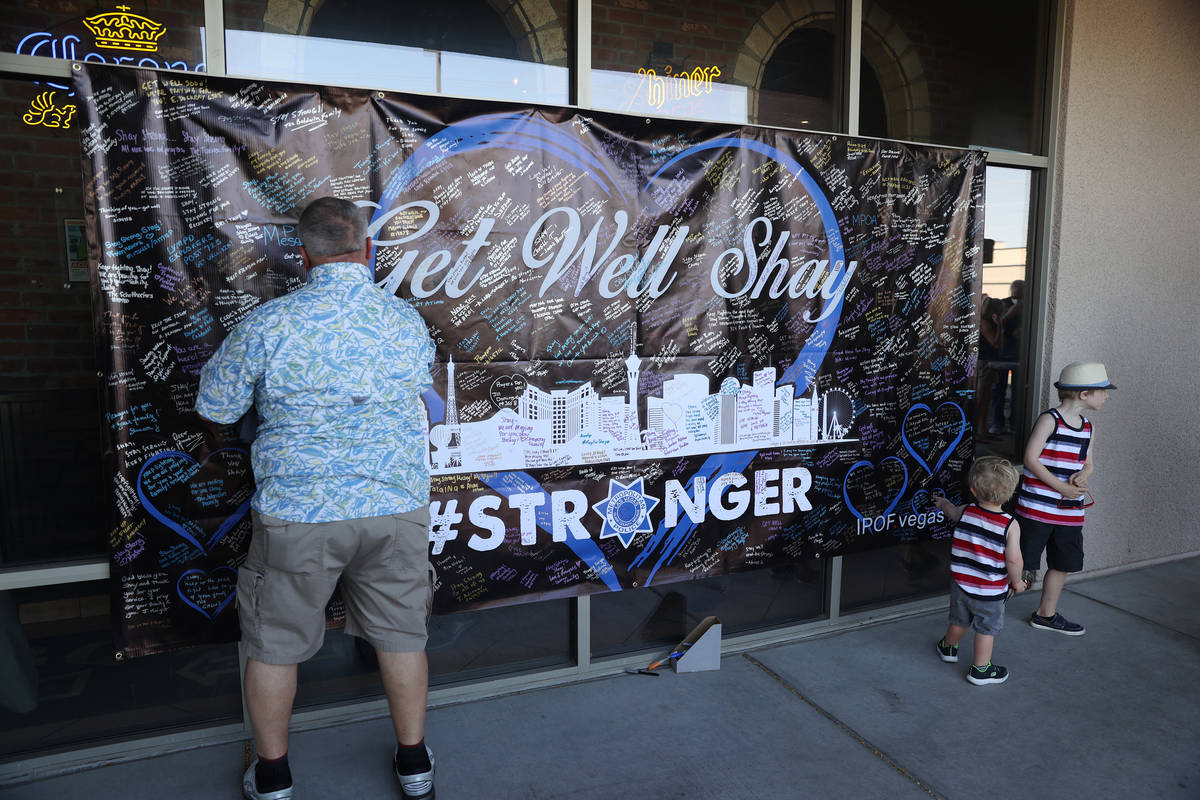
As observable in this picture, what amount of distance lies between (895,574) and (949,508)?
601 mm

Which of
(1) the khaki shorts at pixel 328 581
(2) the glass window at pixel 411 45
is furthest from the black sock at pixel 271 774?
(2) the glass window at pixel 411 45

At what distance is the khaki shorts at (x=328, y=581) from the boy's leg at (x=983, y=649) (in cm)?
229

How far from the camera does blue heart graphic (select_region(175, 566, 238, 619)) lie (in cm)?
267

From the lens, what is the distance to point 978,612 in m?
3.29

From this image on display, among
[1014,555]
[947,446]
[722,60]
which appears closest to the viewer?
[1014,555]

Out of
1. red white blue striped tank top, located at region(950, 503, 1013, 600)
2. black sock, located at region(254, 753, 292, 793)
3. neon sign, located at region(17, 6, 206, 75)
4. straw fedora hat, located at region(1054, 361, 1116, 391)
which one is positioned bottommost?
black sock, located at region(254, 753, 292, 793)

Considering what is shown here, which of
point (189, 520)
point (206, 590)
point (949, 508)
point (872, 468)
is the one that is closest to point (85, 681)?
point (206, 590)

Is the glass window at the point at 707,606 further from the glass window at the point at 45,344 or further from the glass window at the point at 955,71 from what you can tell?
the glass window at the point at 955,71

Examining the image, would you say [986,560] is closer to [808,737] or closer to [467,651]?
[808,737]

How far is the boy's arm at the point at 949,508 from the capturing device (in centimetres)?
366

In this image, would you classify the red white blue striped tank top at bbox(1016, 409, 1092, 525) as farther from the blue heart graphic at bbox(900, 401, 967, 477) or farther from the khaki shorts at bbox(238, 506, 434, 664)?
the khaki shorts at bbox(238, 506, 434, 664)

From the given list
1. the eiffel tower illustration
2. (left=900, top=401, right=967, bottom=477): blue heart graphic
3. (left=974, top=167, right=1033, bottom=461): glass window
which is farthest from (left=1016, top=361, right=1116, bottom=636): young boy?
the eiffel tower illustration

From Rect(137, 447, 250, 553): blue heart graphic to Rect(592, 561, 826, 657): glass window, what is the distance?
150 cm

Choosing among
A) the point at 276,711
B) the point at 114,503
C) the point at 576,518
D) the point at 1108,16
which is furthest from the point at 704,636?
the point at 1108,16
